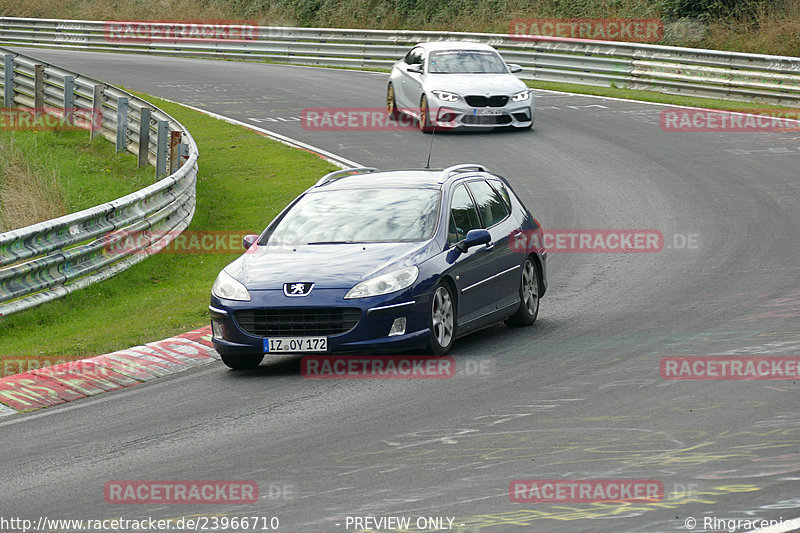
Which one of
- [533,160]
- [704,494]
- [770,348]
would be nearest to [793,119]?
[533,160]

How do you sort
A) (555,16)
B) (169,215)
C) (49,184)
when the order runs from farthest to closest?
(555,16), (49,184), (169,215)

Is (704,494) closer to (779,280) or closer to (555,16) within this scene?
(779,280)

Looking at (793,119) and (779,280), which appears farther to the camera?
(793,119)

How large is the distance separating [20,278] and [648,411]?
23.7 ft

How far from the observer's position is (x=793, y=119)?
26.4 metres

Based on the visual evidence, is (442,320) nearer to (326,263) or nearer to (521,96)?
(326,263)

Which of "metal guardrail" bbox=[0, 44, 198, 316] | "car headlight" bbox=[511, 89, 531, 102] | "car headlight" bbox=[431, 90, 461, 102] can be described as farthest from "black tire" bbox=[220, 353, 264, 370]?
"car headlight" bbox=[511, 89, 531, 102]

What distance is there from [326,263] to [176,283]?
495 cm

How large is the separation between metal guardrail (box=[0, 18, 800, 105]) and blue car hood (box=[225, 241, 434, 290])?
63.3 feet

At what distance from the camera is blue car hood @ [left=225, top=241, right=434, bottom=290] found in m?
10.6

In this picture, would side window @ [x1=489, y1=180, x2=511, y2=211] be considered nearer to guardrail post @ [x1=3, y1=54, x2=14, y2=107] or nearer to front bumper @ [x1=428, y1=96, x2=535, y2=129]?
front bumper @ [x1=428, y1=96, x2=535, y2=129]

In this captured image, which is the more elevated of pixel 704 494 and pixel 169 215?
pixel 704 494

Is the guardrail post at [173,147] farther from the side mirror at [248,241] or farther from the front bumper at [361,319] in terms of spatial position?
the front bumper at [361,319]

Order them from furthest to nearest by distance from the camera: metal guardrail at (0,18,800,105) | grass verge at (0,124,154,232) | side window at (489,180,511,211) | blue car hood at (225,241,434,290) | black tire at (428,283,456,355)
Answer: metal guardrail at (0,18,800,105), grass verge at (0,124,154,232), side window at (489,180,511,211), black tire at (428,283,456,355), blue car hood at (225,241,434,290)
